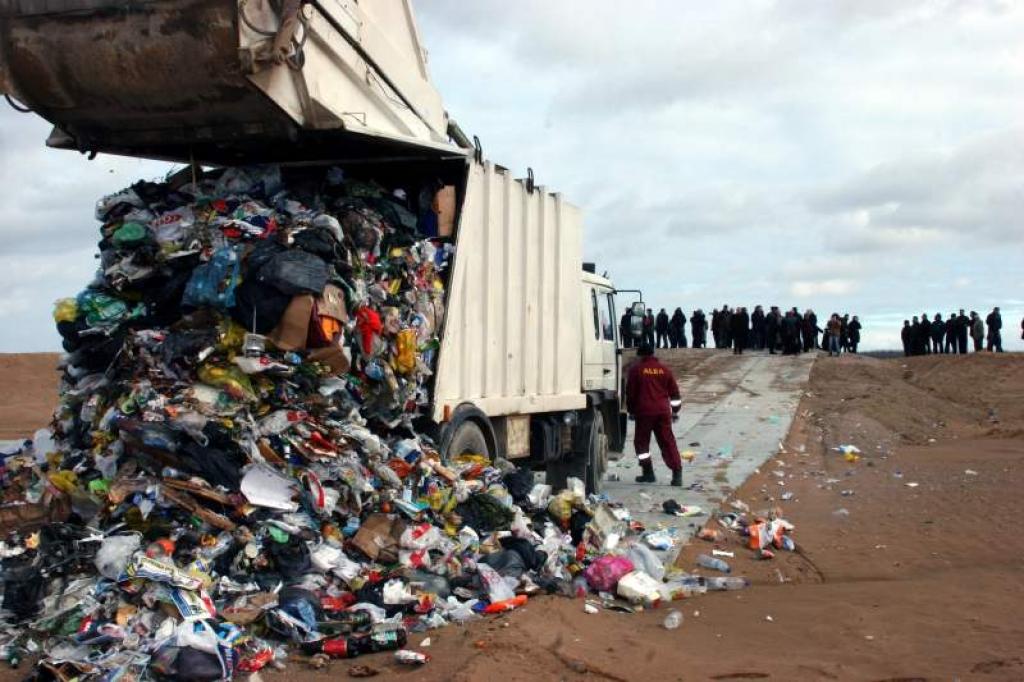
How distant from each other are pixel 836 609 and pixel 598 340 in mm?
4740

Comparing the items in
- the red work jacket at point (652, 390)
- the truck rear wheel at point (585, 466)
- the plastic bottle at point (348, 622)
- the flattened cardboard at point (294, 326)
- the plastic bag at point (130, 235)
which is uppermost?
the plastic bag at point (130, 235)

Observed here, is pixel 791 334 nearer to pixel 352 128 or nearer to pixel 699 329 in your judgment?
pixel 699 329

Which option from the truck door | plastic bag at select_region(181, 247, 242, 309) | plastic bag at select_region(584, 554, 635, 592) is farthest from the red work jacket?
plastic bag at select_region(181, 247, 242, 309)

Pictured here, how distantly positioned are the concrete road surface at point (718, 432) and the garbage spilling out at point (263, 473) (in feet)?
5.84

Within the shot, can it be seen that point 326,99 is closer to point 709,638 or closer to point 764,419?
point 709,638

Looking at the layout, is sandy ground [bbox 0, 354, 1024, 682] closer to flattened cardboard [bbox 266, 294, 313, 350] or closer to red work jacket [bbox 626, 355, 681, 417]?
red work jacket [bbox 626, 355, 681, 417]

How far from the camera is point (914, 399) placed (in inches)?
823

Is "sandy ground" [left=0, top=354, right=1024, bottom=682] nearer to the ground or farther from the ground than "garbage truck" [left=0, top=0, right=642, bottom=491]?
nearer to the ground

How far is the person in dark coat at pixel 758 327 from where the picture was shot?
102ft

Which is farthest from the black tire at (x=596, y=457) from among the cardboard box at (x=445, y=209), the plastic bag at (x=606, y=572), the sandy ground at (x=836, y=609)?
the plastic bag at (x=606, y=572)

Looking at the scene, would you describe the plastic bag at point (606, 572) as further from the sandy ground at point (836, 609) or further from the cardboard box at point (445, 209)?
the cardboard box at point (445, 209)

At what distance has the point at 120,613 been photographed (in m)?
4.59

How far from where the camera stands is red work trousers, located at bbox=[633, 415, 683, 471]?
1034cm

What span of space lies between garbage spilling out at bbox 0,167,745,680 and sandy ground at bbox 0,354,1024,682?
0.31 m
